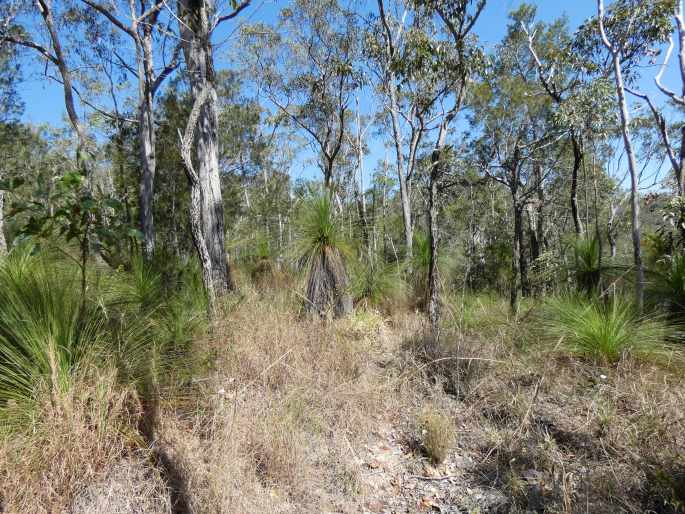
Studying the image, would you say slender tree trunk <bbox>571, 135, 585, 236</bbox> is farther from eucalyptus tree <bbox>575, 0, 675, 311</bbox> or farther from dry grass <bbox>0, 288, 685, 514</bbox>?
dry grass <bbox>0, 288, 685, 514</bbox>

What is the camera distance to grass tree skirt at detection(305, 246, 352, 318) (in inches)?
200

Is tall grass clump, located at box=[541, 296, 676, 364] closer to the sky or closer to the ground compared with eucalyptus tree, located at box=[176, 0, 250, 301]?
closer to the ground

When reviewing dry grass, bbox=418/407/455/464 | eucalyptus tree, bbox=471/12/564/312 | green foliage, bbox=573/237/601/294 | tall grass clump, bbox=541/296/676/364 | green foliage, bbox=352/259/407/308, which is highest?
eucalyptus tree, bbox=471/12/564/312

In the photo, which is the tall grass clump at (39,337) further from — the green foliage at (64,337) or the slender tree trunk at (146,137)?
the slender tree trunk at (146,137)

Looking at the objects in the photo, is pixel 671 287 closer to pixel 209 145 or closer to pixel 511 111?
pixel 209 145

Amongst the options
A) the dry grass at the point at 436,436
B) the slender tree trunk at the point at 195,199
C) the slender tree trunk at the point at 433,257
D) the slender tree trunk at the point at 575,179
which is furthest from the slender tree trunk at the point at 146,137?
the slender tree trunk at the point at 575,179

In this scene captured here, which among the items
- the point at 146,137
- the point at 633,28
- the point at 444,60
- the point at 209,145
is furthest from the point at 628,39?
the point at 146,137

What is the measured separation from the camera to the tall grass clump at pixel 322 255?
509 centimetres

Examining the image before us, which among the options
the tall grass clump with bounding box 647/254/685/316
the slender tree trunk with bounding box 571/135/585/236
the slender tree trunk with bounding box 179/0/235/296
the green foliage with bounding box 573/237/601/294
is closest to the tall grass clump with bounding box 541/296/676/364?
the tall grass clump with bounding box 647/254/685/316

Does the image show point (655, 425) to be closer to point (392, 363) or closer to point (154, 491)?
point (392, 363)

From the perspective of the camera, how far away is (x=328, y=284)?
516cm

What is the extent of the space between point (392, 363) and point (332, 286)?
1634mm

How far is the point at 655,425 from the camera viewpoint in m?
2.37

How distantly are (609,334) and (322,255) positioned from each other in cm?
343
